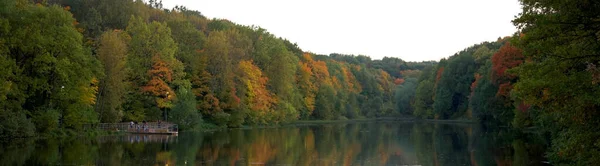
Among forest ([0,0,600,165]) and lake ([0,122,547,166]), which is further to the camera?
lake ([0,122,547,166])

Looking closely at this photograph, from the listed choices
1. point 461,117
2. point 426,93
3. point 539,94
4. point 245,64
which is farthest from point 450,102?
point 539,94

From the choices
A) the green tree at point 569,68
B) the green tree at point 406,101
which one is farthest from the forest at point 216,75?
the green tree at point 406,101

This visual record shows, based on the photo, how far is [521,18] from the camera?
1903cm

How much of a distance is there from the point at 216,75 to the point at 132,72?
12104mm

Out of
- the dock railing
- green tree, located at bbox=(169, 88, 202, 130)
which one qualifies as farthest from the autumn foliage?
the dock railing

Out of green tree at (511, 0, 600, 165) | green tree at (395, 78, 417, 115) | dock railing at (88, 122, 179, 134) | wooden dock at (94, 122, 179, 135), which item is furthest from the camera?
green tree at (395, 78, 417, 115)

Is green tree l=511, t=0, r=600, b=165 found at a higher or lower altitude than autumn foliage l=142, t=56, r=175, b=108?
lower

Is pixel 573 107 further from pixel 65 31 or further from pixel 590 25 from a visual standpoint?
pixel 65 31

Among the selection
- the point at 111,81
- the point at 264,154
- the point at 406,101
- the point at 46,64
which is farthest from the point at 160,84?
the point at 406,101

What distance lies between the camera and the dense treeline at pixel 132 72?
43.1 metres

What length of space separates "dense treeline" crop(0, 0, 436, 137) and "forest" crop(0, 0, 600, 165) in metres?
0.12

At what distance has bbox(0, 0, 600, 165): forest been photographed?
1789cm

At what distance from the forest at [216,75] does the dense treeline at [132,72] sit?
12 centimetres

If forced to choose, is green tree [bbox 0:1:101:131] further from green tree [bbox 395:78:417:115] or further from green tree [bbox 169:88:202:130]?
green tree [bbox 395:78:417:115]
